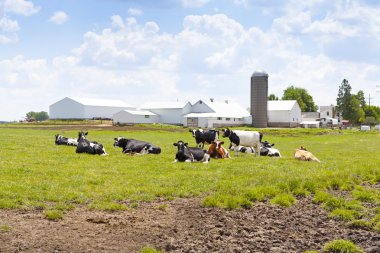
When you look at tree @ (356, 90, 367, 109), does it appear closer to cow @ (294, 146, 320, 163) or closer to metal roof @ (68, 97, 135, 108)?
metal roof @ (68, 97, 135, 108)

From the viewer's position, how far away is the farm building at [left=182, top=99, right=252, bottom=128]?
322ft

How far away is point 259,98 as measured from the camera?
340 ft

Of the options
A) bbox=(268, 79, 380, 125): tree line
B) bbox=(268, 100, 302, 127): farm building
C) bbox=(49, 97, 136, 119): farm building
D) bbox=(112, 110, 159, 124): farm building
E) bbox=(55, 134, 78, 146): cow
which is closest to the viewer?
bbox=(55, 134, 78, 146): cow

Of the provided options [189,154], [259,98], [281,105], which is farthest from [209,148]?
[281,105]

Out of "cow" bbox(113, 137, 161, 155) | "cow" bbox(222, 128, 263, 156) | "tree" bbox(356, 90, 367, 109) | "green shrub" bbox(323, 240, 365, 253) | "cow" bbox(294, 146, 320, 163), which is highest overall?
"tree" bbox(356, 90, 367, 109)

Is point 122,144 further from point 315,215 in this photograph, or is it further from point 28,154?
point 315,215

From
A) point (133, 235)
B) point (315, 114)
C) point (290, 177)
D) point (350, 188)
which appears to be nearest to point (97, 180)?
point (133, 235)

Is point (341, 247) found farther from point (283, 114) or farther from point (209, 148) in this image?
point (283, 114)

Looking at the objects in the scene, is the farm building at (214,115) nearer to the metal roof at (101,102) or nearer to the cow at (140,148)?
the metal roof at (101,102)

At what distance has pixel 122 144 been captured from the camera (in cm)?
2511

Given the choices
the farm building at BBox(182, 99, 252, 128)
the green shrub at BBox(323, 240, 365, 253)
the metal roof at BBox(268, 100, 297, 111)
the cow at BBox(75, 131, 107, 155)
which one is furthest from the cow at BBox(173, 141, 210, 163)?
the metal roof at BBox(268, 100, 297, 111)

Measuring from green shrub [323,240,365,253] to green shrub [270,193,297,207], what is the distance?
10.7 ft

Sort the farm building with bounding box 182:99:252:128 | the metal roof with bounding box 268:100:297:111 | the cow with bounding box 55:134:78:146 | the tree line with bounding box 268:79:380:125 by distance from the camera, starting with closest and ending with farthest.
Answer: the cow with bounding box 55:134:78:146
the farm building with bounding box 182:99:252:128
the metal roof with bounding box 268:100:297:111
the tree line with bounding box 268:79:380:125

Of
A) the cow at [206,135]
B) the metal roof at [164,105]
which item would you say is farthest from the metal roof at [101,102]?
the cow at [206,135]
